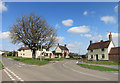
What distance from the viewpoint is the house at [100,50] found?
134 ft

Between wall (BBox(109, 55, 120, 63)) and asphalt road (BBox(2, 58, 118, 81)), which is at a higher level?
asphalt road (BBox(2, 58, 118, 81))

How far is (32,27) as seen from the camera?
36406 millimetres

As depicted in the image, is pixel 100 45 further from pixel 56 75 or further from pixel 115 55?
pixel 56 75

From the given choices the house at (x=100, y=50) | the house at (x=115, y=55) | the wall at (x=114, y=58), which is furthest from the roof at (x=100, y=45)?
the wall at (x=114, y=58)

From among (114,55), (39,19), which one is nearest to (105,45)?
(114,55)

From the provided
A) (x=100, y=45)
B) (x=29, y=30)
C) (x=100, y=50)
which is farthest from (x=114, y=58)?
(x=29, y=30)

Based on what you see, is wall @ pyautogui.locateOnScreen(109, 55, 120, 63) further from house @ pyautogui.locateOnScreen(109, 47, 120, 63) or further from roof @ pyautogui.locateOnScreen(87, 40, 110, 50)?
roof @ pyautogui.locateOnScreen(87, 40, 110, 50)

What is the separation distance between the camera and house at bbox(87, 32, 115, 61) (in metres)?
40.9

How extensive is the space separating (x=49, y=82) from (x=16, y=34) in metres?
31.1

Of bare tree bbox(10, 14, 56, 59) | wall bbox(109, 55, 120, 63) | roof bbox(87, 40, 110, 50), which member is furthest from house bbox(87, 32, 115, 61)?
bare tree bbox(10, 14, 56, 59)

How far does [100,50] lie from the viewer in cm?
4362

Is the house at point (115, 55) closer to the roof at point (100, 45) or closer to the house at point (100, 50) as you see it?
the house at point (100, 50)

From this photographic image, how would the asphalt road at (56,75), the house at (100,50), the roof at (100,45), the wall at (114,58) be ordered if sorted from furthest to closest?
the roof at (100,45) < the house at (100,50) < the wall at (114,58) < the asphalt road at (56,75)

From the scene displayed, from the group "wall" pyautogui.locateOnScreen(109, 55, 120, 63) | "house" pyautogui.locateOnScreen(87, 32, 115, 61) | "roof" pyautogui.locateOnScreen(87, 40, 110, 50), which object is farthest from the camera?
"roof" pyautogui.locateOnScreen(87, 40, 110, 50)
